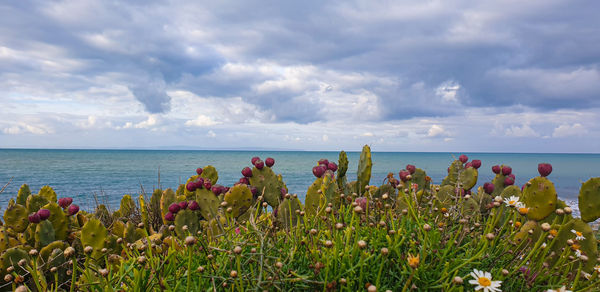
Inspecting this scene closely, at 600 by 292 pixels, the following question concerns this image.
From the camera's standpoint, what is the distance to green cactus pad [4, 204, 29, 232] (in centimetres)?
329

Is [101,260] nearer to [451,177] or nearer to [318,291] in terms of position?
[318,291]

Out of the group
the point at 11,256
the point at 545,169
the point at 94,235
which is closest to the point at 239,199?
the point at 94,235

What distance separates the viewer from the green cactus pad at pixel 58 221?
3.11 m

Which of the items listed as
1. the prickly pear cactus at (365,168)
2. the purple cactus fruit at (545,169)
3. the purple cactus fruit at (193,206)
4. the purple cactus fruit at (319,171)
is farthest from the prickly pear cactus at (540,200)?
the purple cactus fruit at (193,206)

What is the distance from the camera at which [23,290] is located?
1.11m

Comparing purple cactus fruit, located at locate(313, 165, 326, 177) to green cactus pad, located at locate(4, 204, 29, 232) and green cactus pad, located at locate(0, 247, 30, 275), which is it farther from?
green cactus pad, located at locate(4, 204, 29, 232)

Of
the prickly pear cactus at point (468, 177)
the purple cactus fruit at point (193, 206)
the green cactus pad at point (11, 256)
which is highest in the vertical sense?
the prickly pear cactus at point (468, 177)

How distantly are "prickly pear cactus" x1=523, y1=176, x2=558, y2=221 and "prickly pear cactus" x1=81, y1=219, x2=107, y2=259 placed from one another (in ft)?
10.3

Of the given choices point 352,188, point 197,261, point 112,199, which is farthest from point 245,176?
point 112,199

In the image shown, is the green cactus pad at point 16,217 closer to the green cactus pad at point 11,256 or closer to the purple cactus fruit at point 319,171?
the green cactus pad at point 11,256

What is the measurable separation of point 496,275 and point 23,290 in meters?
1.69

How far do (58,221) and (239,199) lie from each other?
1.61m

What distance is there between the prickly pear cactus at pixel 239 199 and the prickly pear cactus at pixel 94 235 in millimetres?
1030

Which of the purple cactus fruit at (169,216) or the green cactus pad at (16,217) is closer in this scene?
the purple cactus fruit at (169,216)
